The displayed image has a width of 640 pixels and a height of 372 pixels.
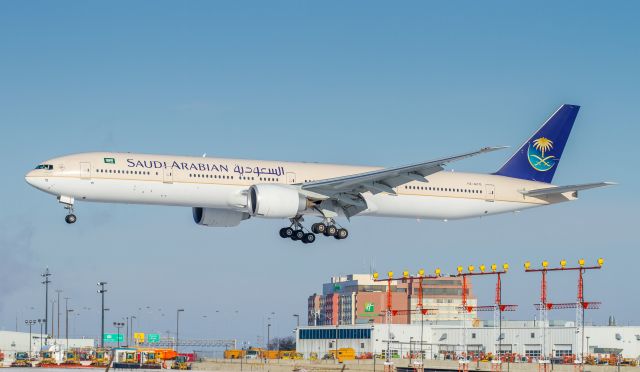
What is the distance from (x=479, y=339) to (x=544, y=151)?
113ft

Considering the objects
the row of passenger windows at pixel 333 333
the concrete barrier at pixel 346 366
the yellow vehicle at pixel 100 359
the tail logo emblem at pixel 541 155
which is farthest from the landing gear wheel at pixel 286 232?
the row of passenger windows at pixel 333 333

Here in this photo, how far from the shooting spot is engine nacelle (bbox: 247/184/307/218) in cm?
7181

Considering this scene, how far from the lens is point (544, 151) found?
291 ft

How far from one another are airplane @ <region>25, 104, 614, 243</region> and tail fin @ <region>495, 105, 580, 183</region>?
0.11 metres

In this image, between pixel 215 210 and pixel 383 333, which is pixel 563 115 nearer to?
pixel 215 210

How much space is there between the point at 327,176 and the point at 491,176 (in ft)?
48.4

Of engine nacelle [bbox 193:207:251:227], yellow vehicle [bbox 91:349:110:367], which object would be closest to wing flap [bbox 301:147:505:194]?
engine nacelle [bbox 193:207:251:227]

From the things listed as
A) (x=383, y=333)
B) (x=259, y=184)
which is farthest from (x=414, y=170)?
(x=383, y=333)

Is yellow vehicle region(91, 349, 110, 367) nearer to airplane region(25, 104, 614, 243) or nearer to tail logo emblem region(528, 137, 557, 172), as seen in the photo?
airplane region(25, 104, 614, 243)

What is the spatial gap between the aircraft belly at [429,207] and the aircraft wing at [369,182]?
1924 mm

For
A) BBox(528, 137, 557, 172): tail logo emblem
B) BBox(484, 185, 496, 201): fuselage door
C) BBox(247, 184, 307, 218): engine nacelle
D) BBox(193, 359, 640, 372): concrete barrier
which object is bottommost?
BBox(193, 359, 640, 372): concrete barrier

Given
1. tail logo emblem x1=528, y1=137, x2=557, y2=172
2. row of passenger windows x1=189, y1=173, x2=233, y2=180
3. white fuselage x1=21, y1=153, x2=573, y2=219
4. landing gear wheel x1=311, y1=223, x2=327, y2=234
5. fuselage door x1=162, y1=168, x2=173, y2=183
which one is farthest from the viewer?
tail logo emblem x1=528, y1=137, x2=557, y2=172

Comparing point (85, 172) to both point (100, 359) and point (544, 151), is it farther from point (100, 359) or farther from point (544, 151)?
point (100, 359)

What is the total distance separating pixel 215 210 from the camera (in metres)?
79.4
